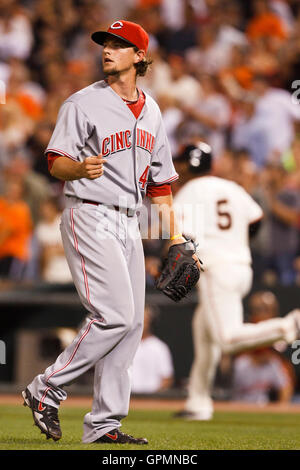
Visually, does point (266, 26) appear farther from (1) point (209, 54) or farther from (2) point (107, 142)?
(2) point (107, 142)

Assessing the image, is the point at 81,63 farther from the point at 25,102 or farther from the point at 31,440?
the point at 31,440

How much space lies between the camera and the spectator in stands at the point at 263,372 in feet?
33.2

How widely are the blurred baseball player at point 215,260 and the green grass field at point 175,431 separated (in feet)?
1.54

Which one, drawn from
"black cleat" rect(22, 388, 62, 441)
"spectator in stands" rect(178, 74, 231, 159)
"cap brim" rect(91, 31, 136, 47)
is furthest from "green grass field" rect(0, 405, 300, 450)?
"spectator in stands" rect(178, 74, 231, 159)

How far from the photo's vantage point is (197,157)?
7992 millimetres

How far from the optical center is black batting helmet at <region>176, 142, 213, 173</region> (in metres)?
7.97

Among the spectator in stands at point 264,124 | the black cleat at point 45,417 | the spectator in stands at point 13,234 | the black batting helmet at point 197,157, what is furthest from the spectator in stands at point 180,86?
the black cleat at point 45,417

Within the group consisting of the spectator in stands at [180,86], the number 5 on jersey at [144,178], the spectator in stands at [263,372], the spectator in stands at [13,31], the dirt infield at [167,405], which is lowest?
the dirt infield at [167,405]

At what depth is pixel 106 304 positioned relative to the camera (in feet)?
16.1

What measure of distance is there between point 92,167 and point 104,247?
46 centimetres

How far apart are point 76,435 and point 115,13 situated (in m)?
10.7

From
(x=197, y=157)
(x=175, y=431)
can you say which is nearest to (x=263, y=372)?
(x=197, y=157)

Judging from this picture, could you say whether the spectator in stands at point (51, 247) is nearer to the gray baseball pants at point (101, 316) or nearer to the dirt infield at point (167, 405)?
the dirt infield at point (167, 405)
